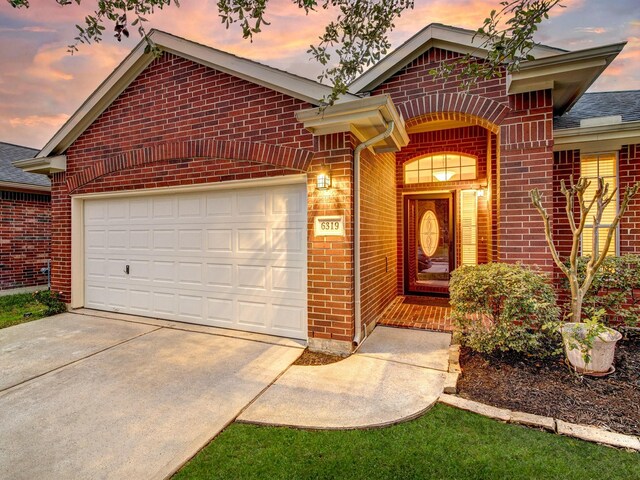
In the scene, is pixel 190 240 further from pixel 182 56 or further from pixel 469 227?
pixel 469 227

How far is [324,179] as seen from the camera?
441cm

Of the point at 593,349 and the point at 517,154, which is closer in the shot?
the point at 593,349

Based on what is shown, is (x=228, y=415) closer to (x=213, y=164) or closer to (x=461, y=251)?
(x=213, y=164)

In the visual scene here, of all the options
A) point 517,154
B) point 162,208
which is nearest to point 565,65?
point 517,154

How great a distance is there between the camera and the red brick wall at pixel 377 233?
16.3ft

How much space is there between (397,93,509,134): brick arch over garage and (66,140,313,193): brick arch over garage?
2.40 meters

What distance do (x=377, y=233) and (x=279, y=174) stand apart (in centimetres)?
211

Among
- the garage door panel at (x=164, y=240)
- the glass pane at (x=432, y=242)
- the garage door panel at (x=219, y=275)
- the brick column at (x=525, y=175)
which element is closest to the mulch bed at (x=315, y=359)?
the garage door panel at (x=219, y=275)

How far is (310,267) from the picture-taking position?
4625mm

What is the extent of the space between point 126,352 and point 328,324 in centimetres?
289

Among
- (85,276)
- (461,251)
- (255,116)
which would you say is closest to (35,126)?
(85,276)

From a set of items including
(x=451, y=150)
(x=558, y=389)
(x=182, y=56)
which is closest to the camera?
(x=558, y=389)

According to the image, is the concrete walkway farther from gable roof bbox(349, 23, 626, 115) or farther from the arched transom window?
the arched transom window

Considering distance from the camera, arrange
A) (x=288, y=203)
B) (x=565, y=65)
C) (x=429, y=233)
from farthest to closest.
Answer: (x=429, y=233) < (x=288, y=203) < (x=565, y=65)
